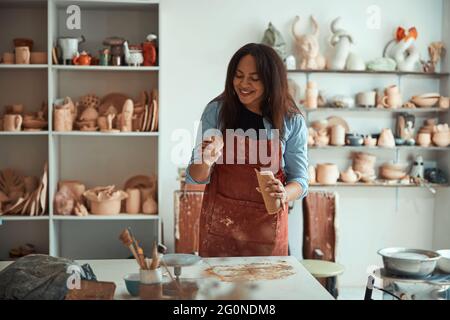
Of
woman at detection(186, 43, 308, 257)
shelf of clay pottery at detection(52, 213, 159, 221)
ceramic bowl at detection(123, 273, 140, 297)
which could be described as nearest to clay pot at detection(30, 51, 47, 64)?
shelf of clay pottery at detection(52, 213, 159, 221)

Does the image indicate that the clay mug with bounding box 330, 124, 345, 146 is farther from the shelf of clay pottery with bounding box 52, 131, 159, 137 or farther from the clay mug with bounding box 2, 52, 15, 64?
the clay mug with bounding box 2, 52, 15, 64

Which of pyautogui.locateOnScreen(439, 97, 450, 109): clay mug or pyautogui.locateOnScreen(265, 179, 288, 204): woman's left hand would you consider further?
pyautogui.locateOnScreen(439, 97, 450, 109): clay mug

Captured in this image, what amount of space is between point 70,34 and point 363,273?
1143 mm

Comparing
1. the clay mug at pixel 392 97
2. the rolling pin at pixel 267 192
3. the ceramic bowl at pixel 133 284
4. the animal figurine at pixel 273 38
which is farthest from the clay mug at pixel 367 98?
the ceramic bowl at pixel 133 284

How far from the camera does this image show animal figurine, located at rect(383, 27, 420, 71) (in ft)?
5.93

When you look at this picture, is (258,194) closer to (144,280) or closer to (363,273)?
(144,280)

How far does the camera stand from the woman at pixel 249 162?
86cm

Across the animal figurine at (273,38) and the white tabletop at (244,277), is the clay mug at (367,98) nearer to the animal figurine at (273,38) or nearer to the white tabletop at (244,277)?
the animal figurine at (273,38)

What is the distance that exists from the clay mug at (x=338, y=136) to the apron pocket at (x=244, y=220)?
36.9 inches

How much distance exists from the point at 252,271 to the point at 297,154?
0.73 feet

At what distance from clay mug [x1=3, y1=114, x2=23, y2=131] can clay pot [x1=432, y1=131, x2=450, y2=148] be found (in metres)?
1.29

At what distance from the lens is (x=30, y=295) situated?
0.66 meters

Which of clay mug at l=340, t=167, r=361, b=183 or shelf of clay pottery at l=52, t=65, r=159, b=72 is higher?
shelf of clay pottery at l=52, t=65, r=159, b=72
